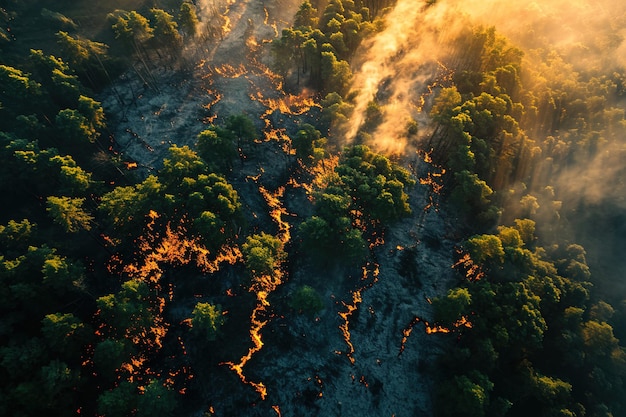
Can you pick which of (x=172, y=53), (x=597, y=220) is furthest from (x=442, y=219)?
(x=172, y=53)

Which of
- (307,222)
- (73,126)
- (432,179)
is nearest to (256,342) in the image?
(307,222)

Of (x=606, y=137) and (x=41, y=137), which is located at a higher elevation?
(x=606, y=137)

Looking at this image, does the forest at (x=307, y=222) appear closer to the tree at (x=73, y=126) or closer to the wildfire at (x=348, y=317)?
the wildfire at (x=348, y=317)

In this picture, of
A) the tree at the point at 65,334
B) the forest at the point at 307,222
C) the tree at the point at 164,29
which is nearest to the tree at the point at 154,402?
the forest at the point at 307,222

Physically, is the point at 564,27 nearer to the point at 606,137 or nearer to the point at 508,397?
the point at 606,137

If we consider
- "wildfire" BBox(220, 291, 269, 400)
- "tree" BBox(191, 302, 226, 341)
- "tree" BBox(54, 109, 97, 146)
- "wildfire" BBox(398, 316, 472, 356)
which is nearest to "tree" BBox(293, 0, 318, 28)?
"tree" BBox(54, 109, 97, 146)

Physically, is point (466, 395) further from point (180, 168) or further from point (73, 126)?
point (73, 126)
